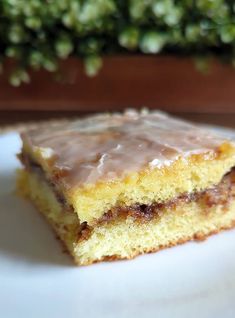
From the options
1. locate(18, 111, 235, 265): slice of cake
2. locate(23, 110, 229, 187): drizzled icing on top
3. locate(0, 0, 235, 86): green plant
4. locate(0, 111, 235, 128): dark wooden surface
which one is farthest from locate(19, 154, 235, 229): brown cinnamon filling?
locate(0, 111, 235, 128): dark wooden surface

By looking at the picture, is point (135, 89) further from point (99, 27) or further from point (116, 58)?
point (99, 27)

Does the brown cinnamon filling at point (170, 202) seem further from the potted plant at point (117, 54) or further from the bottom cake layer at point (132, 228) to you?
the potted plant at point (117, 54)

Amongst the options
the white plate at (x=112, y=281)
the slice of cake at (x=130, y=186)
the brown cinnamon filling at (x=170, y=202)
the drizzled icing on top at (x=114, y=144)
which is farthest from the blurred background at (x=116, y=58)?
the white plate at (x=112, y=281)

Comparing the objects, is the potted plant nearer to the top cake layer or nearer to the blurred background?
the blurred background

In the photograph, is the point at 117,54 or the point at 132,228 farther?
the point at 117,54

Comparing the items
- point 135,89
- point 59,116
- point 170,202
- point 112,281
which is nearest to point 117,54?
point 135,89
